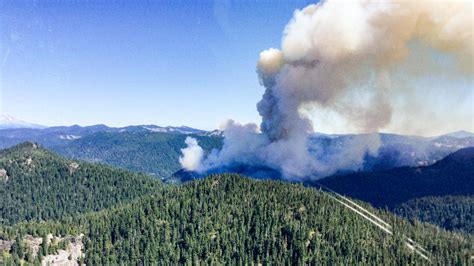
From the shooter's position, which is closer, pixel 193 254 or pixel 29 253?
pixel 29 253

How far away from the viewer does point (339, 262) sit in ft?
626

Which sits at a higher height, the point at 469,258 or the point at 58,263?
the point at 469,258

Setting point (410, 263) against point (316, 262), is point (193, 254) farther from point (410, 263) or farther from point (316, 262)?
point (410, 263)

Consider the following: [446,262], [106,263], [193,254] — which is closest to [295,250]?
[193,254]

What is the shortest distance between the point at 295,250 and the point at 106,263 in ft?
261

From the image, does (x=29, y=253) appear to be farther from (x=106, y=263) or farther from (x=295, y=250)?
(x=295, y=250)

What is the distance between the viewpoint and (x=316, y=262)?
623ft

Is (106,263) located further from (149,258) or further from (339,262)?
(339,262)

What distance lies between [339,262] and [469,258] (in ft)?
181

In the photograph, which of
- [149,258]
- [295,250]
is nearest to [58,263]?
[149,258]

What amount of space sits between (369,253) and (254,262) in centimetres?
4810

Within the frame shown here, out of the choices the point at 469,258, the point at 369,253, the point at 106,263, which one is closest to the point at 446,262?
the point at 469,258

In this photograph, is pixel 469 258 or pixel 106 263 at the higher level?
pixel 469 258

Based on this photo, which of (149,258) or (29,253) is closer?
(29,253)
